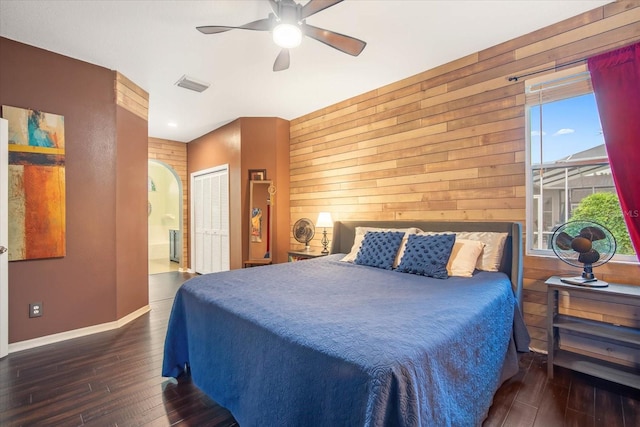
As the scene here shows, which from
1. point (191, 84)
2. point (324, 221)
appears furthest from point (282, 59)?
point (324, 221)

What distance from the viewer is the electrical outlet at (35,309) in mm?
2758

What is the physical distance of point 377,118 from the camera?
3.75 meters

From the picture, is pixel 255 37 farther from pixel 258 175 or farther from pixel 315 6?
pixel 258 175

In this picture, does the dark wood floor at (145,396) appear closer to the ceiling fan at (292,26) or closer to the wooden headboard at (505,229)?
the wooden headboard at (505,229)

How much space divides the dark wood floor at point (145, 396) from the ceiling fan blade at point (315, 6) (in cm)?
254

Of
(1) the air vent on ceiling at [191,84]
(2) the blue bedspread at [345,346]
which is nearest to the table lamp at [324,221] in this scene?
(2) the blue bedspread at [345,346]

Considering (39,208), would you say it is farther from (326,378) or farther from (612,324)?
(612,324)

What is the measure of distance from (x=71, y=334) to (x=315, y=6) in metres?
3.62

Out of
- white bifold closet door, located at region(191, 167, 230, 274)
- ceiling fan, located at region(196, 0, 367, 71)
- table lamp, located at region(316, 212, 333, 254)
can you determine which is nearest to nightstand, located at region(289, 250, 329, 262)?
table lamp, located at region(316, 212, 333, 254)

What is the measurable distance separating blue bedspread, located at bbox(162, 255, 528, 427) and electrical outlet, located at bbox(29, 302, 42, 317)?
1662mm

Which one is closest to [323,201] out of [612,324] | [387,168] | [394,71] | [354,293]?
[387,168]

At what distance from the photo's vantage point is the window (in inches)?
92.7

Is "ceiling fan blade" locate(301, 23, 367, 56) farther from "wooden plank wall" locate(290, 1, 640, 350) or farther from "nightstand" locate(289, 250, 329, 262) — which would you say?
"nightstand" locate(289, 250, 329, 262)

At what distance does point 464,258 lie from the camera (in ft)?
8.10
